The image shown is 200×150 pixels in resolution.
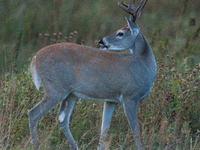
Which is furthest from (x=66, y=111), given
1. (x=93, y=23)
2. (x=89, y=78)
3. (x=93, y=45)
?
(x=93, y=23)

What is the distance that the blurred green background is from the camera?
28.7 ft

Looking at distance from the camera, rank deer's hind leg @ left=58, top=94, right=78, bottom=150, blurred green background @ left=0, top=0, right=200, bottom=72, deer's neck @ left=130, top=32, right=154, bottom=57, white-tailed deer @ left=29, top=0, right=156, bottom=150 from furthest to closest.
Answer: blurred green background @ left=0, top=0, right=200, bottom=72
deer's neck @ left=130, top=32, right=154, bottom=57
deer's hind leg @ left=58, top=94, right=78, bottom=150
white-tailed deer @ left=29, top=0, right=156, bottom=150

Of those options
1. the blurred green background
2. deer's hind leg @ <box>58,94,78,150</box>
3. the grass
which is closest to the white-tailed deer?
deer's hind leg @ <box>58,94,78,150</box>

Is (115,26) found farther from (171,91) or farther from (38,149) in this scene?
(38,149)

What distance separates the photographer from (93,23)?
416 inches

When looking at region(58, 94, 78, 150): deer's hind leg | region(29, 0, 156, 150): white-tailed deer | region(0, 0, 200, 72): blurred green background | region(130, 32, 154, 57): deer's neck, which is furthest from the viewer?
region(0, 0, 200, 72): blurred green background

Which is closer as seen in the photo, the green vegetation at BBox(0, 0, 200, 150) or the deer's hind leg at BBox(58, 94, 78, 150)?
the green vegetation at BBox(0, 0, 200, 150)

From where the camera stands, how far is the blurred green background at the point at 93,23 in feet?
28.7

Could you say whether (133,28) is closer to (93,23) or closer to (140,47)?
(140,47)

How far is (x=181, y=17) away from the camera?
10.7m

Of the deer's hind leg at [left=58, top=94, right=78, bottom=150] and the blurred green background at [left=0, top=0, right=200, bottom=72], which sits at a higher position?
the deer's hind leg at [left=58, top=94, right=78, bottom=150]

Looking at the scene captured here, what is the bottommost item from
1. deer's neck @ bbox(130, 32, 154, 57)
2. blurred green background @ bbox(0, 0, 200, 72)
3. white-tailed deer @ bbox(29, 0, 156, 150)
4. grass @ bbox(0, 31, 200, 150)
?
blurred green background @ bbox(0, 0, 200, 72)

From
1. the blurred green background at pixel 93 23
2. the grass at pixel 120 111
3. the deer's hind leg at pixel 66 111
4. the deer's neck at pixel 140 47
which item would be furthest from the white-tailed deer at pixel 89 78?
the blurred green background at pixel 93 23

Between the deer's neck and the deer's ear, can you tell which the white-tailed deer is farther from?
the deer's ear
